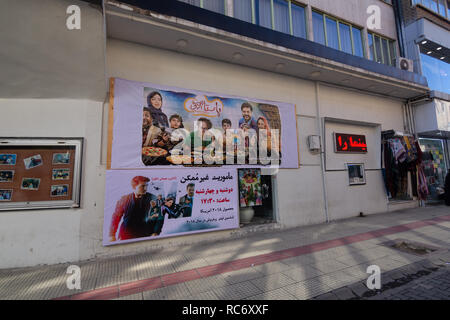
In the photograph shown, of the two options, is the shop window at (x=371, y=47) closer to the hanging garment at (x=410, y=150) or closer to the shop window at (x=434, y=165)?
the hanging garment at (x=410, y=150)

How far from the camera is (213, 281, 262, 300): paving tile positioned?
2.88 m

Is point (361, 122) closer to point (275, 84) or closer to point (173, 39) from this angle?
point (275, 84)

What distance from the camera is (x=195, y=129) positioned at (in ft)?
18.2

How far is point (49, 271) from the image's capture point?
3.87 metres

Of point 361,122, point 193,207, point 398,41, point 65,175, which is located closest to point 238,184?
Answer: point 193,207

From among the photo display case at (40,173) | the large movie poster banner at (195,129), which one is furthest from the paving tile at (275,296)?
the photo display case at (40,173)

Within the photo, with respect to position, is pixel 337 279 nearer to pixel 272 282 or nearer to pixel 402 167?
pixel 272 282

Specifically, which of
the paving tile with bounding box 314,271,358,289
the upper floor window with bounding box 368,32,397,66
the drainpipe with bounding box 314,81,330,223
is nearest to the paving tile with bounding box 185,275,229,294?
the paving tile with bounding box 314,271,358,289

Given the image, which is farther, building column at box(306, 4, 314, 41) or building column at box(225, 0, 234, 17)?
building column at box(306, 4, 314, 41)

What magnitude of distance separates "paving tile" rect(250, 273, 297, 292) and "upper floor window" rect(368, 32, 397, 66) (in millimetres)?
9829

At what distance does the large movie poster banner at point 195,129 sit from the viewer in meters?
4.92

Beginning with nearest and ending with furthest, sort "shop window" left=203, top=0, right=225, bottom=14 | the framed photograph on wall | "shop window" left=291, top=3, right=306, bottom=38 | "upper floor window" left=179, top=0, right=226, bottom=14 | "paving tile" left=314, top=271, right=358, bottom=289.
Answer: "paving tile" left=314, top=271, right=358, bottom=289, "upper floor window" left=179, top=0, right=226, bottom=14, "shop window" left=203, top=0, right=225, bottom=14, "shop window" left=291, top=3, right=306, bottom=38, the framed photograph on wall

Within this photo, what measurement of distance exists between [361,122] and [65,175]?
982 cm

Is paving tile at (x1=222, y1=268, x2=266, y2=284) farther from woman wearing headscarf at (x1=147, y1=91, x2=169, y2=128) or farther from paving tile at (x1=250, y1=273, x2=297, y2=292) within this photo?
woman wearing headscarf at (x1=147, y1=91, x2=169, y2=128)
